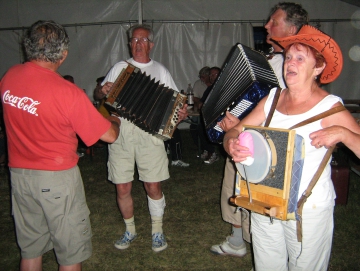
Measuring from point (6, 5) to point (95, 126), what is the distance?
748 centimetres

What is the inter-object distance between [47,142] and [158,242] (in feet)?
5.75

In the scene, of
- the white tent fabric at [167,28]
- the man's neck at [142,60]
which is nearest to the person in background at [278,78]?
the man's neck at [142,60]

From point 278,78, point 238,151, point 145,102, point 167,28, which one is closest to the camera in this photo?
point 238,151

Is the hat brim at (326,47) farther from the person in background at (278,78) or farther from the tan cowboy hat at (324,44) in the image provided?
the person in background at (278,78)

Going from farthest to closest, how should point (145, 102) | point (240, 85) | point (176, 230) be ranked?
point (176, 230) → point (145, 102) → point (240, 85)

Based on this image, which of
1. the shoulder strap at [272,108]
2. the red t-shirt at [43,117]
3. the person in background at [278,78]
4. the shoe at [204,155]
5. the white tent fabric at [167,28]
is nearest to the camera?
the shoulder strap at [272,108]

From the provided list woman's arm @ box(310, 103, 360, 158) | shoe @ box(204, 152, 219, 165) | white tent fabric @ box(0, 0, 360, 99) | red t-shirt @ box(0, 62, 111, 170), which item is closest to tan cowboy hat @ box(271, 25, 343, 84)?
woman's arm @ box(310, 103, 360, 158)

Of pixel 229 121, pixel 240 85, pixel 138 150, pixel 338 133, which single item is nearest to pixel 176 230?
pixel 138 150

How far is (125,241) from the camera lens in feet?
11.2

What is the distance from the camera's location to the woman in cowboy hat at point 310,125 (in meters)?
1.76

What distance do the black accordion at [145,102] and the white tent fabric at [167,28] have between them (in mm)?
5427

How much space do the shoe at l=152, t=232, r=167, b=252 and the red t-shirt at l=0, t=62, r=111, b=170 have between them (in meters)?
1.51

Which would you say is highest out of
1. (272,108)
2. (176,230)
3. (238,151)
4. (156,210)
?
(272,108)

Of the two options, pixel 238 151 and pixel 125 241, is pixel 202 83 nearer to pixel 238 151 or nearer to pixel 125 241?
pixel 125 241
